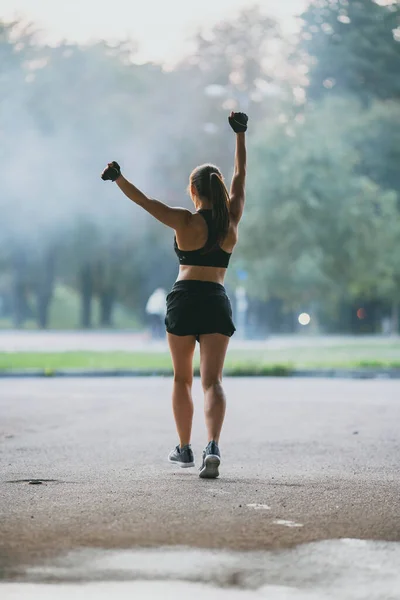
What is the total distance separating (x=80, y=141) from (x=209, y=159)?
5458mm

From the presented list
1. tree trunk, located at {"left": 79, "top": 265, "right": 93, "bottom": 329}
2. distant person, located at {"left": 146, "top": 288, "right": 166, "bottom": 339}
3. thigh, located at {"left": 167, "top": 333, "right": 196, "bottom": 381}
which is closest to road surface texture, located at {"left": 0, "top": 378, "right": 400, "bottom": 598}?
thigh, located at {"left": 167, "top": 333, "right": 196, "bottom": 381}

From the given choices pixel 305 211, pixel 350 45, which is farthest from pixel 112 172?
pixel 350 45

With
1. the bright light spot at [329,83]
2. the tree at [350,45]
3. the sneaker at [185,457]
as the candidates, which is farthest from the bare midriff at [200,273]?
the bright light spot at [329,83]

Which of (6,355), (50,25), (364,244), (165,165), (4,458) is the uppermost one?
(50,25)

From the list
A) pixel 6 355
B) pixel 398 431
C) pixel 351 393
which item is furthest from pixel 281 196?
pixel 398 431

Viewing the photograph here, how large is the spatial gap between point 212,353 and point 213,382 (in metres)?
0.19

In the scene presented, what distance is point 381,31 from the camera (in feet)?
164

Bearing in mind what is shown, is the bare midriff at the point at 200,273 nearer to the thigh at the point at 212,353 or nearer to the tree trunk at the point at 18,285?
the thigh at the point at 212,353

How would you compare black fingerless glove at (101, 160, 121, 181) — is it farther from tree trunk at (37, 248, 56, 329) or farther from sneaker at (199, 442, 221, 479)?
tree trunk at (37, 248, 56, 329)

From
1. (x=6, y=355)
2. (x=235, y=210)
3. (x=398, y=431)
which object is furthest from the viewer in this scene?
(x=6, y=355)

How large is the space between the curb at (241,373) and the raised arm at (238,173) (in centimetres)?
1154

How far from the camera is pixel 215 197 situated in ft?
24.5

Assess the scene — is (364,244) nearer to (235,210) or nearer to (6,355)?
(6,355)

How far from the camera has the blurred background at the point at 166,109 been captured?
47.3 meters
